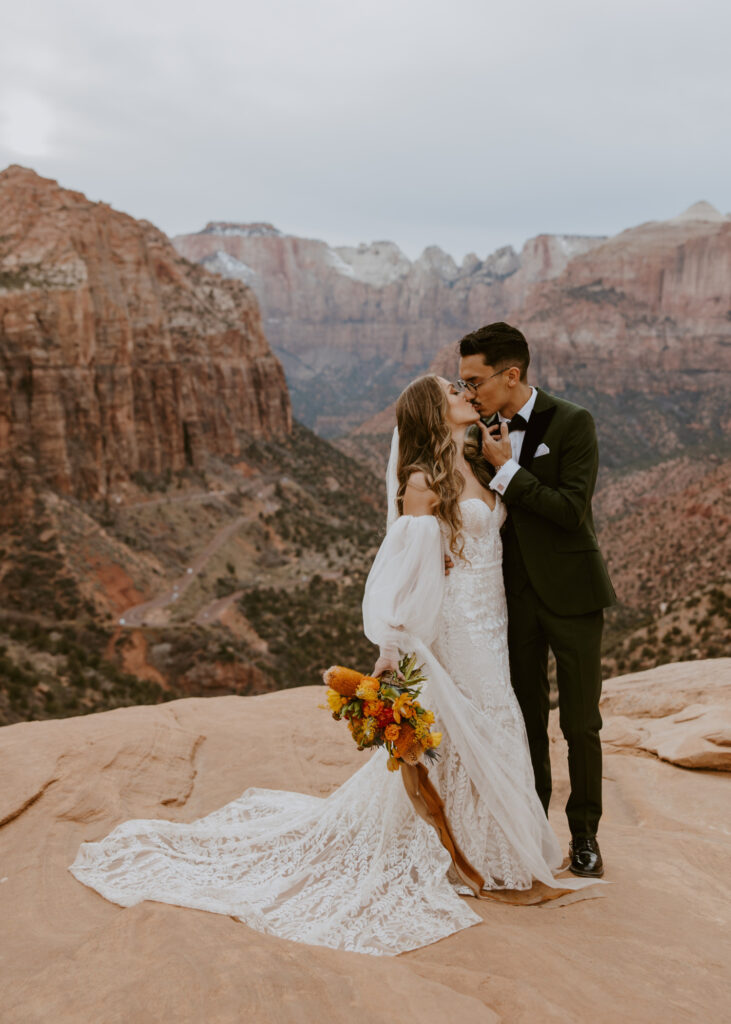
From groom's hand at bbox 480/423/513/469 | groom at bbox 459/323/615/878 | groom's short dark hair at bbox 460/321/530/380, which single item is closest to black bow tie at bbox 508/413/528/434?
groom at bbox 459/323/615/878

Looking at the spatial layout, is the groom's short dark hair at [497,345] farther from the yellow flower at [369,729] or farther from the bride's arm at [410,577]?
the yellow flower at [369,729]

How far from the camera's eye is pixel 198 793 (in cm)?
638

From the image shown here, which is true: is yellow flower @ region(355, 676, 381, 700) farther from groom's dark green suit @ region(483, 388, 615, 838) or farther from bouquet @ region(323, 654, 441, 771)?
groom's dark green suit @ region(483, 388, 615, 838)

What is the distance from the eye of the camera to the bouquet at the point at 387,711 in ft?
14.3

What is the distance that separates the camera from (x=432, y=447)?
15.1 ft

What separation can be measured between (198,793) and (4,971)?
2.93 meters

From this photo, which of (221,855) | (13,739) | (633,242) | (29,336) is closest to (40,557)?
(29,336)

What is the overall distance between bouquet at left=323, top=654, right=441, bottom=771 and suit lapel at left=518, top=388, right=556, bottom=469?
5.25 ft

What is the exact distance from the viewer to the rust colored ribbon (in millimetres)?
4598

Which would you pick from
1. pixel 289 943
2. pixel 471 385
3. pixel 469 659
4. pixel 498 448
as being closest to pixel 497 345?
pixel 471 385

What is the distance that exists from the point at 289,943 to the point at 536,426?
331 cm

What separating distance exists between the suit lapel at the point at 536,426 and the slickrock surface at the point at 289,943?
9.21ft

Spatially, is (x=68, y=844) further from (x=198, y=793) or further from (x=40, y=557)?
(x=40, y=557)

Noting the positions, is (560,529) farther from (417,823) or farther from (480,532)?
(417,823)
